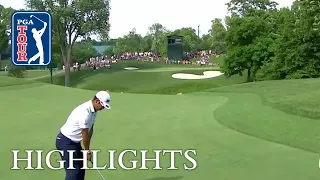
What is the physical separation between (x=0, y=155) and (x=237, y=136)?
5.09 meters

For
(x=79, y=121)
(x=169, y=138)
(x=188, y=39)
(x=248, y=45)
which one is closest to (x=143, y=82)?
(x=248, y=45)

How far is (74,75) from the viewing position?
53906mm

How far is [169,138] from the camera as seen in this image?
9.85 m

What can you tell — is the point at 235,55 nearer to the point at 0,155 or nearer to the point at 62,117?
the point at 62,117

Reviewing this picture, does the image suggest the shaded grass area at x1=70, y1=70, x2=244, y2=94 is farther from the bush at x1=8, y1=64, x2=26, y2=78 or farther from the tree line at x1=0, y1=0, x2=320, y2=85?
the bush at x1=8, y1=64, x2=26, y2=78

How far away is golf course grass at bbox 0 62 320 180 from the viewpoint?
7.21 metres

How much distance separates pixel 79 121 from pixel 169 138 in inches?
169

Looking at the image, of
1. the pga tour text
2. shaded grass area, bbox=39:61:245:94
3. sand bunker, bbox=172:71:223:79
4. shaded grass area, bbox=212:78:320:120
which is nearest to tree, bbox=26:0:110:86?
shaded grass area, bbox=39:61:245:94

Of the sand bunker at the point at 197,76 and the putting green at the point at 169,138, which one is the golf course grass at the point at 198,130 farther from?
the sand bunker at the point at 197,76

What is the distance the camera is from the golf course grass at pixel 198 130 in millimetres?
7211

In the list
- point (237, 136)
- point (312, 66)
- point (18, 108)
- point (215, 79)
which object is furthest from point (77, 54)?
point (237, 136)

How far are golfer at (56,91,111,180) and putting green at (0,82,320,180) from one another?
3.08ft

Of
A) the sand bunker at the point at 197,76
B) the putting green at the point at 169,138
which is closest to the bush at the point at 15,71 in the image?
the sand bunker at the point at 197,76

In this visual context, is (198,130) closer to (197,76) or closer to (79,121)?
(79,121)
